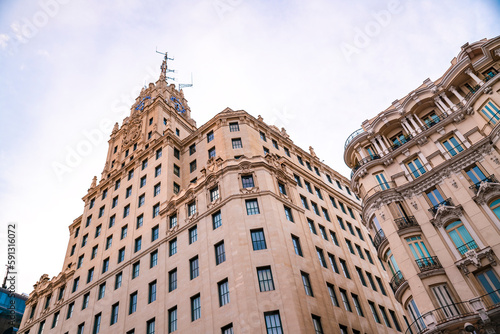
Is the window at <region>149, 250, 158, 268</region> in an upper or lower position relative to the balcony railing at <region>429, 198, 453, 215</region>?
upper

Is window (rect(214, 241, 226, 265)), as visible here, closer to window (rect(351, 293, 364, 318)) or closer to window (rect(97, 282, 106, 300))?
window (rect(351, 293, 364, 318))

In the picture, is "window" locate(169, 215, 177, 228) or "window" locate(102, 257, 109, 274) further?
"window" locate(102, 257, 109, 274)

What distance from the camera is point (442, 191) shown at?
106 ft

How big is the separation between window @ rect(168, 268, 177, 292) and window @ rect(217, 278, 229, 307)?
6.48 m

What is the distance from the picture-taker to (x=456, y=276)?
27750 mm

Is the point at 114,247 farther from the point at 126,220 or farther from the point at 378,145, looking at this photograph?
the point at 378,145

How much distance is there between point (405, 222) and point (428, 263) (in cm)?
412

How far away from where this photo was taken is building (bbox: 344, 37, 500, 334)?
27.0 meters

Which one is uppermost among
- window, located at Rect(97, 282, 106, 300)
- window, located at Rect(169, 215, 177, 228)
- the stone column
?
window, located at Rect(169, 215, 177, 228)

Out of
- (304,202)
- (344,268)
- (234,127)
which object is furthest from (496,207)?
(234,127)

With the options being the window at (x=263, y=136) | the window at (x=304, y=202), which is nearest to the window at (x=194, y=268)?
the window at (x=304, y=202)

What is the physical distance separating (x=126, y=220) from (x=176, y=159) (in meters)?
11.1

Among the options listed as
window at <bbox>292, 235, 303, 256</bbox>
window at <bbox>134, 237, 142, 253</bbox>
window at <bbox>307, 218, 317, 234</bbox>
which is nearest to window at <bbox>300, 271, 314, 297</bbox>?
window at <bbox>292, 235, 303, 256</bbox>

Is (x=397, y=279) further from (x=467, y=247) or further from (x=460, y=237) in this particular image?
(x=467, y=247)
